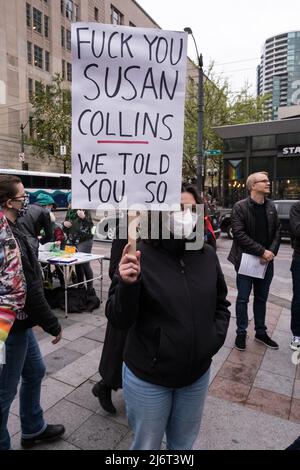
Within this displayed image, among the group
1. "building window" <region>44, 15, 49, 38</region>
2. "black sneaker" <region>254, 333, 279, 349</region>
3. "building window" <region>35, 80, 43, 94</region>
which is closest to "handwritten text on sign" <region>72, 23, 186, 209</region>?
"black sneaker" <region>254, 333, 279, 349</region>

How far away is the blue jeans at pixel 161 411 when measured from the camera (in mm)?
1703

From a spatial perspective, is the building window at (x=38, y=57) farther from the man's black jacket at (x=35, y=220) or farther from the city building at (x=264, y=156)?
→ the man's black jacket at (x=35, y=220)

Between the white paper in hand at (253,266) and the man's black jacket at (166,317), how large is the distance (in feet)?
7.71

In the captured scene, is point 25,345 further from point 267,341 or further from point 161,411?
point 267,341

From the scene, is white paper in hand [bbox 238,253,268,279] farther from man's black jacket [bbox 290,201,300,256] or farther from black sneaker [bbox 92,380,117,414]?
black sneaker [bbox 92,380,117,414]

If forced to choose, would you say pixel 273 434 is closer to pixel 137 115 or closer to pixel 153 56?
pixel 137 115

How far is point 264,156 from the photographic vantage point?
21062 millimetres

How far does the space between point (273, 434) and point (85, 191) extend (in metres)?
2.29

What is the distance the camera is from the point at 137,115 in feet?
5.46

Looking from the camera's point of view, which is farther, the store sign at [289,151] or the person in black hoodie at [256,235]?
the store sign at [289,151]

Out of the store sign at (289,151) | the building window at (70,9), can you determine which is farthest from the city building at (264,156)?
the building window at (70,9)

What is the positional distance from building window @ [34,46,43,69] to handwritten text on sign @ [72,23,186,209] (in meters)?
41.9

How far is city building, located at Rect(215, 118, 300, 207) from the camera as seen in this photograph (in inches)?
789
